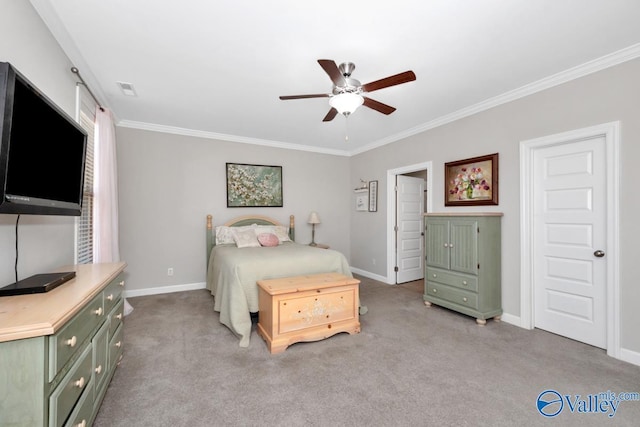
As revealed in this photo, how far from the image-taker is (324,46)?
2385mm

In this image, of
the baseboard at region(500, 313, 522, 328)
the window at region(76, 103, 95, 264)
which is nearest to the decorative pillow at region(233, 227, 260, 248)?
the window at region(76, 103, 95, 264)

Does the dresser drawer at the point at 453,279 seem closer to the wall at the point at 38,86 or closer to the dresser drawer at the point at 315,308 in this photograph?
the dresser drawer at the point at 315,308

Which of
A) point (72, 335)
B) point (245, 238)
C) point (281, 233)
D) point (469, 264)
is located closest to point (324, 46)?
point (72, 335)

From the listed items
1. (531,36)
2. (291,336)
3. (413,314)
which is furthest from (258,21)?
(413,314)

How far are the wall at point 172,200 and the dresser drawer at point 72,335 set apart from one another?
9.75ft

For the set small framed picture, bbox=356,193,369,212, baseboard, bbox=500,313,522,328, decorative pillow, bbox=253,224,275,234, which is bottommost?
baseboard, bbox=500,313,522,328

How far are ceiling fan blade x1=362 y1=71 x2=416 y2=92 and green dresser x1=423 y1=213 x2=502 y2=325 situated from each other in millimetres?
1928

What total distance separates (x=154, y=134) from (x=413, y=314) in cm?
463

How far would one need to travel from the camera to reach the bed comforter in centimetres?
291

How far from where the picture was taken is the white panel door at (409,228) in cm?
518

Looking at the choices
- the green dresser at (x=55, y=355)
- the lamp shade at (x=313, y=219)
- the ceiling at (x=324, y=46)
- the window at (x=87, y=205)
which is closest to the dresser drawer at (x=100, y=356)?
the green dresser at (x=55, y=355)

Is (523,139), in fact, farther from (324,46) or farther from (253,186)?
(253,186)

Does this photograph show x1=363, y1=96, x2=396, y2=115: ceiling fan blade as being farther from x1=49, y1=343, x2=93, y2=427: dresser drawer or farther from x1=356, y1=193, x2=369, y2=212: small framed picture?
x1=356, y1=193, x2=369, y2=212: small framed picture

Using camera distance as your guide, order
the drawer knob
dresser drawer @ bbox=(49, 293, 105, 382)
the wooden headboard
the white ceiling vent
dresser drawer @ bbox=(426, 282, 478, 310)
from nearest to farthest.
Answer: dresser drawer @ bbox=(49, 293, 105, 382), the drawer knob, the white ceiling vent, dresser drawer @ bbox=(426, 282, 478, 310), the wooden headboard
